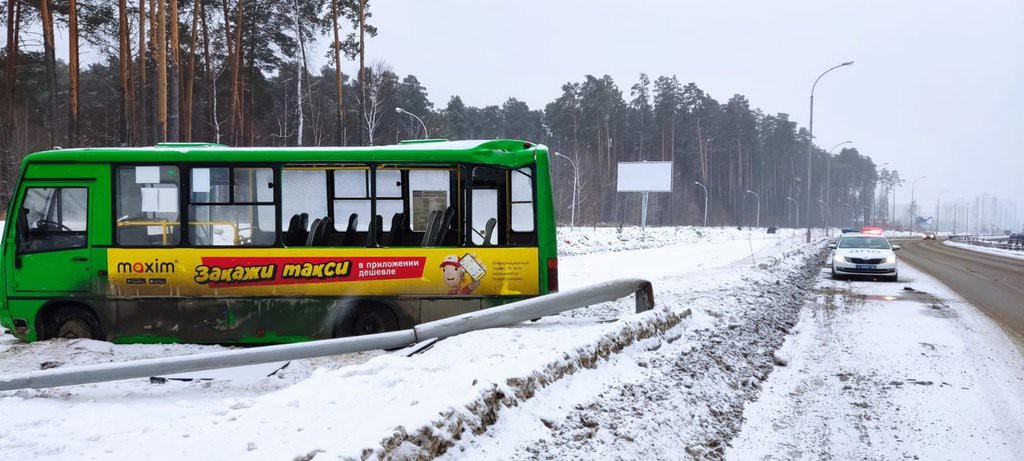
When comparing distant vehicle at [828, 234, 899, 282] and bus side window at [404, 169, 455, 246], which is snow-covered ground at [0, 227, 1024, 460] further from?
distant vehicle at [828, 234, 899, 282]

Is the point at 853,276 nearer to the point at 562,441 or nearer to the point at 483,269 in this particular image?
the point at 483,269

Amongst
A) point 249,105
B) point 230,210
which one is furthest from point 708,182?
point 230,210

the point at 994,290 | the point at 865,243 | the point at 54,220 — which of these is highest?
the point at 54,220

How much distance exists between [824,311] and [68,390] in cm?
1161

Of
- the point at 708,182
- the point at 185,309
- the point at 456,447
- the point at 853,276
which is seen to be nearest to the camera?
the point at 456,447

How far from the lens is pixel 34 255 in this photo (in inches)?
354

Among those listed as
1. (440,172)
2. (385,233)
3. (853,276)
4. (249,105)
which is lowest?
(853,276)

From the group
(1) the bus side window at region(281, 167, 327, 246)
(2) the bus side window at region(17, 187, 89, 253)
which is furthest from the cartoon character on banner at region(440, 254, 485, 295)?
(2) the bus side window at region(17, 187, 89, 253)

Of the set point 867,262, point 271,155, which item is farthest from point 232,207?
point 867,262

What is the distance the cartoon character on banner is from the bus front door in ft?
14.8

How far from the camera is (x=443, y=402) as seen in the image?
14.4 feet

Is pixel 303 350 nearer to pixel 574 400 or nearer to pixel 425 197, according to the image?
pixel 574 400

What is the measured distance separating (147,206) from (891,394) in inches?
346

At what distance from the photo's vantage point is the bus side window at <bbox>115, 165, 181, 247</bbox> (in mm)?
8977
